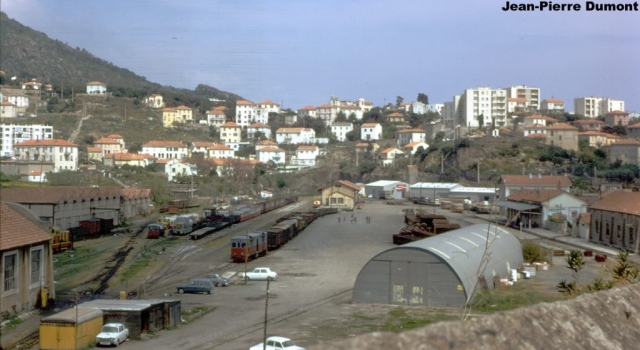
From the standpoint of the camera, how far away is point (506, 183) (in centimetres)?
5638

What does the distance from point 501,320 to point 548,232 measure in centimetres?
4340

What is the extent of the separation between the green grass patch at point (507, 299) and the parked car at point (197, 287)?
8.42 metres

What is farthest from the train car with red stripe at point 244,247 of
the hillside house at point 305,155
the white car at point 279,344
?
the hillside house at point 305,155

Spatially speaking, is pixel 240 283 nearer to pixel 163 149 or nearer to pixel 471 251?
pixel 471 251

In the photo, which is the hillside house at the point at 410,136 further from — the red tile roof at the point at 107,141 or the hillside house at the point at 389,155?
the red tile roof at the point at 107,141

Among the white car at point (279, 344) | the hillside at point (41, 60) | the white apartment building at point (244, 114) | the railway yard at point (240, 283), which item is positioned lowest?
the railway yard at point (240, 283)

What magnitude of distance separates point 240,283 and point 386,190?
179 feet

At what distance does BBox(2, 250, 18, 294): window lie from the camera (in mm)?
16328

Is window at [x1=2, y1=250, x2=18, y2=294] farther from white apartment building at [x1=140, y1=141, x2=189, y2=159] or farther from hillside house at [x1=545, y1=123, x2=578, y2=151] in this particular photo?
hillside house at [x1=545, y1=123, x2=578, y2=151]

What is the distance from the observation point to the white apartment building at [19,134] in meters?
80.8

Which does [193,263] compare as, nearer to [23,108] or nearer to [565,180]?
[565,180]

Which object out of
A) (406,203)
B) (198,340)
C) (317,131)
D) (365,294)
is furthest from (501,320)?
(317,131)

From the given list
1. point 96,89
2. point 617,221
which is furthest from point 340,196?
point 96,89

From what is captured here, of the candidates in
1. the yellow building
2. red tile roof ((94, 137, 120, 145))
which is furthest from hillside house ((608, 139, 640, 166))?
red tile roof ((94, 137, 120, 145))
